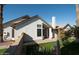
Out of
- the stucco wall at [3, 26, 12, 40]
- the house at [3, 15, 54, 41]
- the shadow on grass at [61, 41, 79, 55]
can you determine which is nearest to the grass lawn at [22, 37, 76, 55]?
the shadow on grass at [61, 41, 79, 55]

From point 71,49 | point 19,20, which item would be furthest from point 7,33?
point 71,49

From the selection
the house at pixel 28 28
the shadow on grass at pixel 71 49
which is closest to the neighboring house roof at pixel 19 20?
the house at pixel 28 28

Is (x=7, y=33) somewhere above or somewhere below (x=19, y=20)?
below

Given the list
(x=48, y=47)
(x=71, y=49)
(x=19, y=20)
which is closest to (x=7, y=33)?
(x=19, y=20)

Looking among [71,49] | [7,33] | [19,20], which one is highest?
[19,20]

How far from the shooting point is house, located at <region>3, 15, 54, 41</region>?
8.55ft

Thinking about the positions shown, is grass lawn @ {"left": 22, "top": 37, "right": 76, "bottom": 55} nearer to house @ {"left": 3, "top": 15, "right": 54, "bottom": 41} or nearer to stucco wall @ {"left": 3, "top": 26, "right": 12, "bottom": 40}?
house @ {"left": 3, "top": 15, "right": 54, "bottom": 41}

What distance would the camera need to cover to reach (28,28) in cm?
262

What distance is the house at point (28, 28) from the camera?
2.61 m

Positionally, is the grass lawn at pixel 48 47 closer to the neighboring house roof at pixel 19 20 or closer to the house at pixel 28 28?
the house at pixel 28 28

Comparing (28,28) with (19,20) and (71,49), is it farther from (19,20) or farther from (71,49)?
(71,49)

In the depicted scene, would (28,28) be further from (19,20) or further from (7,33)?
(7,33)
